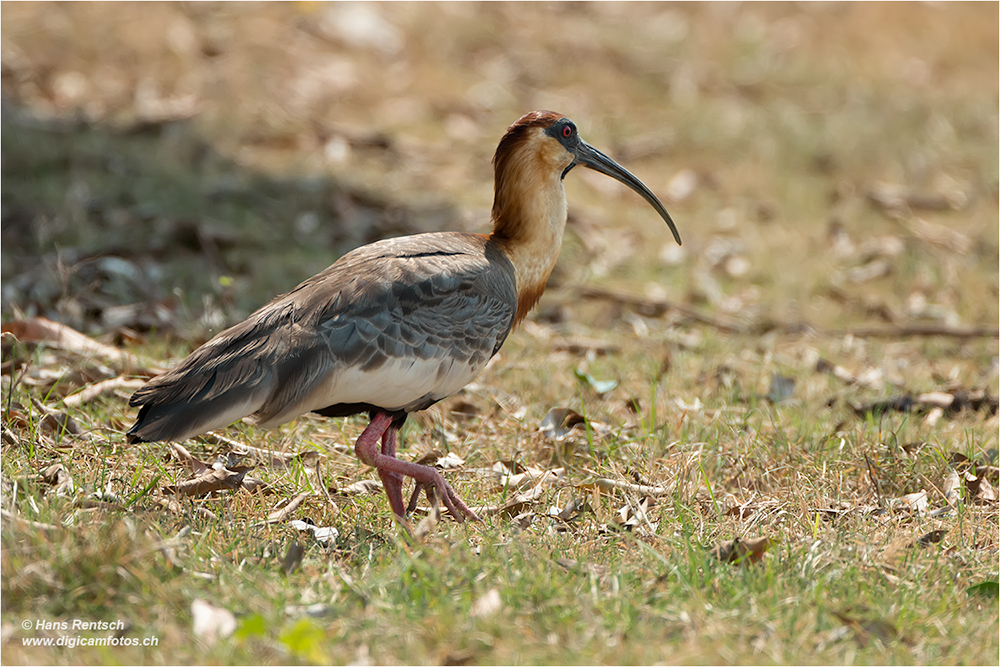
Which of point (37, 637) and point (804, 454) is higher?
point (804, 454)

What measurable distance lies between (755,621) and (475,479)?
68.3 inches

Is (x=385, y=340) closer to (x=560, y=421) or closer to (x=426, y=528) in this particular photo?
(x=426, y=528)

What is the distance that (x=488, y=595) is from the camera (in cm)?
A: 339

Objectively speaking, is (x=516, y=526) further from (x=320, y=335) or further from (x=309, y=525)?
(x=320, y=335)

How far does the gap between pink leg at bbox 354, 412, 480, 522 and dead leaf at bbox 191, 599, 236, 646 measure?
1.10 m

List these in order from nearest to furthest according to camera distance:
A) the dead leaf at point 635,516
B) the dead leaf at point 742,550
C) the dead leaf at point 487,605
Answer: the dead leaf at point 487,605 < the dead leaf at point 742,550 < the dead leaf at point 635,516

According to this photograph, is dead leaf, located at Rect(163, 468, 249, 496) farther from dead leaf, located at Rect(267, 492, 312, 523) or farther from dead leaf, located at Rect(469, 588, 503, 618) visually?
dead leaf, located at Rect(469, 588, 503, 618)

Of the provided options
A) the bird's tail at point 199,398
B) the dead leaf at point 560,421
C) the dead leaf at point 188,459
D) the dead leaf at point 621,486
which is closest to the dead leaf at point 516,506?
the dead leaf at point 621,486

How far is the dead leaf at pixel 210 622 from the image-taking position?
3.15 metres

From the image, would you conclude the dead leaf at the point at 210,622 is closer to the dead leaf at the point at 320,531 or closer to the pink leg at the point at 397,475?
the dead leaf at the point at 320,531

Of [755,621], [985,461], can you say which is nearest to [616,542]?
[755,621]

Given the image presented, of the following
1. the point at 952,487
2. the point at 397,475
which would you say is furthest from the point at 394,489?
the point at 952,487

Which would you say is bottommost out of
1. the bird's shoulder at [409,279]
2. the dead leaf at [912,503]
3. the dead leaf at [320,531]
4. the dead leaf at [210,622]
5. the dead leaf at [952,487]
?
the dead leaf at [320,531]

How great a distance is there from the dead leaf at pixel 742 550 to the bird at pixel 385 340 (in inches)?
42.0
